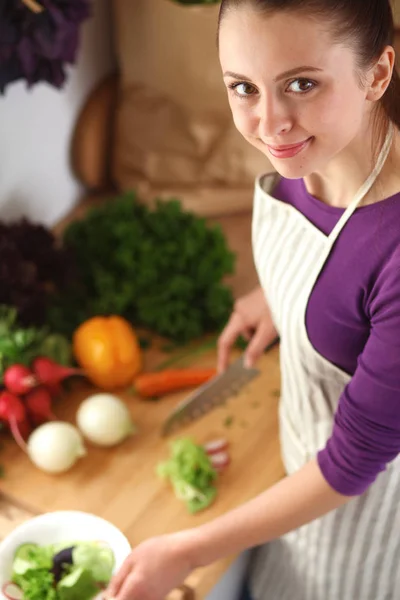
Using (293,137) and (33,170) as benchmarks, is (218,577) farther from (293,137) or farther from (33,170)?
(33,170)

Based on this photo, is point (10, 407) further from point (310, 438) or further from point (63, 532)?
point (310, 438)

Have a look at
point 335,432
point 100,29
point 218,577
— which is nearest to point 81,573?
point 218,577

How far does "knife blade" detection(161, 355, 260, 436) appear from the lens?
1.04m

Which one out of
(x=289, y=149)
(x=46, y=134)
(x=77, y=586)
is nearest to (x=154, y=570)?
(x=77, y=586)

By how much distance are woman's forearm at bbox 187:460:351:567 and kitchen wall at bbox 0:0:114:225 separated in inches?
28.8

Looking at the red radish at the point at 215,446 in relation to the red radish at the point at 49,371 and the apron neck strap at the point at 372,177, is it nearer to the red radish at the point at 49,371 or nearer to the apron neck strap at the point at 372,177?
the red radish at the point at 49,371

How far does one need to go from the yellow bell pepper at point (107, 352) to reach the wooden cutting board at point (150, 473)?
0.03 m

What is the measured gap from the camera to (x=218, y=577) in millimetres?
874

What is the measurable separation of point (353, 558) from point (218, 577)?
200 mm

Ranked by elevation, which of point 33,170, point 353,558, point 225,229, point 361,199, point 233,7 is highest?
point 233,7

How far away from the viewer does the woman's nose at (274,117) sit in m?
0.60

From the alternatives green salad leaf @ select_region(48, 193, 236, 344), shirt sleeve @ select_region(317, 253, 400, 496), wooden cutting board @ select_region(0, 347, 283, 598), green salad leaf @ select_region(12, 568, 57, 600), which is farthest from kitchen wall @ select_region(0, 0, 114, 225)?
shirt sleeve @ select_region(317, 253, 400, 496)

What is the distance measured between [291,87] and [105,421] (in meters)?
0.57

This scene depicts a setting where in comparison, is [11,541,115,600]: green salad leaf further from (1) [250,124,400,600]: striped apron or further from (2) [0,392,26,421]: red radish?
(1) [250,124,400,600]: striped apron
